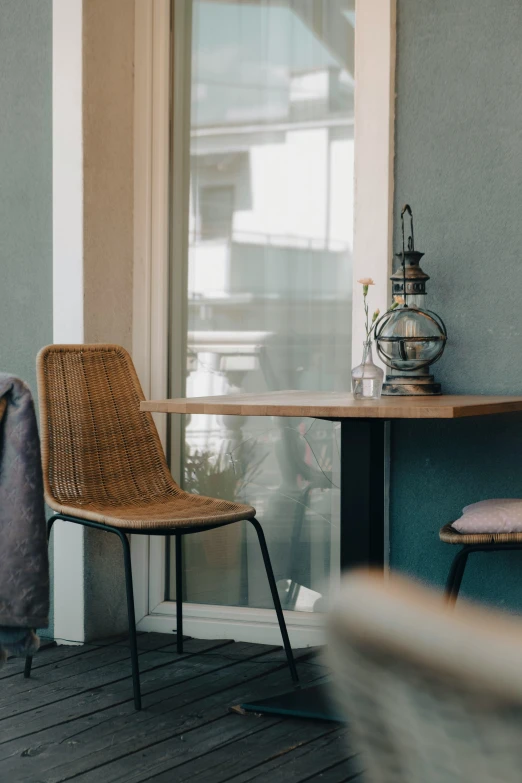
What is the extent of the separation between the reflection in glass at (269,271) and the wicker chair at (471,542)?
74cm

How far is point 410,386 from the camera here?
2.50m

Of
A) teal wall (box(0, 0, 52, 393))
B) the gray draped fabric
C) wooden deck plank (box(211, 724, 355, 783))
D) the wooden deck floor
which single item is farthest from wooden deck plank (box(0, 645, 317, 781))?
teal wall (box(0, 0, 52, 393))

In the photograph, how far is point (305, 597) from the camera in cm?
299

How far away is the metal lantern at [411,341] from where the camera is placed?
2500mm

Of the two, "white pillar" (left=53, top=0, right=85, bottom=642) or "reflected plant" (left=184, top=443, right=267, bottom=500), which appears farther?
"reflected plant" (left=184, top=443, right=267, bottom=500)

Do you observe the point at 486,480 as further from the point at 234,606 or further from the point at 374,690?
the point at 374,690

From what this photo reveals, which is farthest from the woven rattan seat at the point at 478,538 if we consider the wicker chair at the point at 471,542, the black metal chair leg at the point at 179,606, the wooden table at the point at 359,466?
the black metal chair leg at the point at 179,606

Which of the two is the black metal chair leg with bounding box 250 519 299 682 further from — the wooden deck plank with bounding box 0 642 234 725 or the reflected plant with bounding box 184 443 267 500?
the reflected plant with bounding box 184 443 267 500

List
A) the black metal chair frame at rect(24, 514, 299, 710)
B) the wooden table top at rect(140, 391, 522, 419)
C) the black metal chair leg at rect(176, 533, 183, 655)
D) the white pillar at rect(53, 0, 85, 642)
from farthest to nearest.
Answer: the white pillar at rect(53, 0, 85, 642) < the black metal chair leg at rect(176, 533, 183, 655) < the black metal chair frame at rect(24, 514, 299, 710) < the wooden table top at rect(140, 391, 522, 419)

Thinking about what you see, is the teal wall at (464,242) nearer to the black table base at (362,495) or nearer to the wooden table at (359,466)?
the wooden table at (359,466)

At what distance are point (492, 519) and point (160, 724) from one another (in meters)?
0.93

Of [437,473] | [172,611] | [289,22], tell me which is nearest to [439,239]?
[437,473]

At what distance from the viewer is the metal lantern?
2.50m

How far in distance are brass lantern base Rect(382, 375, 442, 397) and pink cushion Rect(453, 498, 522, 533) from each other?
1.23ft
